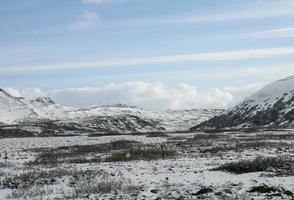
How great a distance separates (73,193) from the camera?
61.5ft

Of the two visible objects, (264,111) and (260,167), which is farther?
(264,111)

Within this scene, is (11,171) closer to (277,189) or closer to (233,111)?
(277,189)

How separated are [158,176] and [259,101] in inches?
6679

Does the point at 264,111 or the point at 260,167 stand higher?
the point at 264,111

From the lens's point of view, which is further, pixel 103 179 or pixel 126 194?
pixel 103 179

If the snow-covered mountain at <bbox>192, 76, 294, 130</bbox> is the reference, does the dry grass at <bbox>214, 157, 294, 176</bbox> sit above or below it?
below

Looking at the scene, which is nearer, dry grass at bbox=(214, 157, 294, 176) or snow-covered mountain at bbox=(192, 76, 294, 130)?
dry grass at bbox=(214, 157, 294, 176)

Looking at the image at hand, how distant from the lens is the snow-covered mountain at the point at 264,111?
500 ft

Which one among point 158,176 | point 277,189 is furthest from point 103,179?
point 277,189

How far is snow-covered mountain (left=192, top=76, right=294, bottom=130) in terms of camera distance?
152250 millimetres

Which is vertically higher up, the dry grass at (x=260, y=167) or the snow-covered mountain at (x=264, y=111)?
the snow-covered mountain at (x=264, y=111)

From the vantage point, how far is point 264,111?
544ft

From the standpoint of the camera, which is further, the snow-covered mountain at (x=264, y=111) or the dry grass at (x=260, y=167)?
the snow-covered mountain at (x=264, y=111)

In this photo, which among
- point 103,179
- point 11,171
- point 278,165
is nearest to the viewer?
point 103,179
